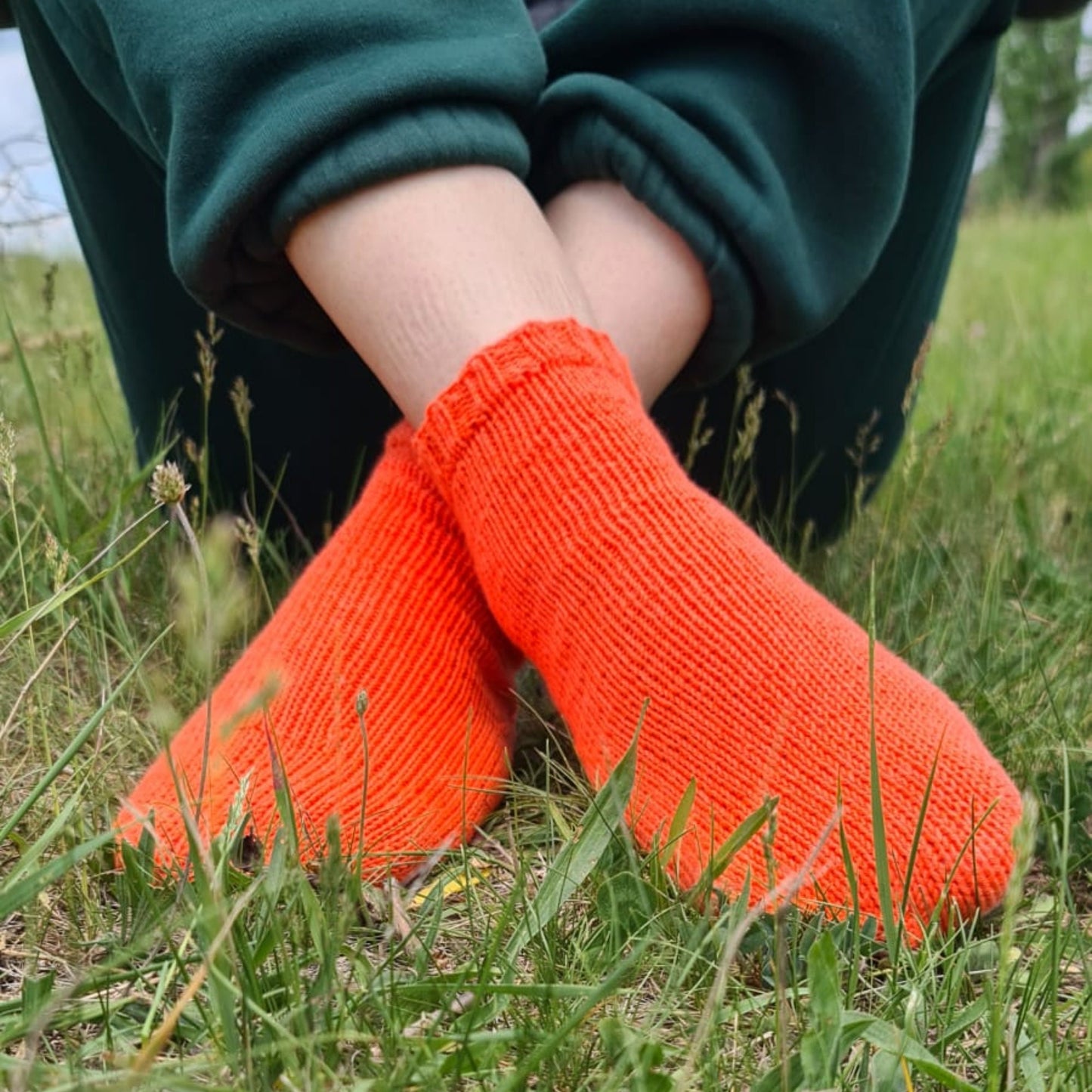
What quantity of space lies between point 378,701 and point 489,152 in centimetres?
34

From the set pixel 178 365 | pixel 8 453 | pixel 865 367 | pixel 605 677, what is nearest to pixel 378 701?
pixel 605 677

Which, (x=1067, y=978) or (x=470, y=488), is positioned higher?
(x=470, y=488)

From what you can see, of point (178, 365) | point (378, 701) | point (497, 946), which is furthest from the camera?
point (178, 365)

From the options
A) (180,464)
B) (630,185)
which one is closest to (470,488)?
(630,185)

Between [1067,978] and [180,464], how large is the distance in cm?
85

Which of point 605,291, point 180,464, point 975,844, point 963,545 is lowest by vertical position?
point 963,545

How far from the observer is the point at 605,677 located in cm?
71

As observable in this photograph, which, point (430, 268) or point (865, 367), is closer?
point (430, 268)

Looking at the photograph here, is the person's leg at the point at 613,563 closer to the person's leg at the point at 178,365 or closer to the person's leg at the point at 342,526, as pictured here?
the person's leg at the point at 342,526

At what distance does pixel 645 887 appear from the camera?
23.5 inches

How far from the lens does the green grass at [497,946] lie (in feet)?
1.47

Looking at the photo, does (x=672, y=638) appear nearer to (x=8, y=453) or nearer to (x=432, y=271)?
(x=432, y=271)

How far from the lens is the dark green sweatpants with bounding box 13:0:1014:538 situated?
0.66 metres

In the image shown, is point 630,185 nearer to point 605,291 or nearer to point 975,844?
point 605,291
